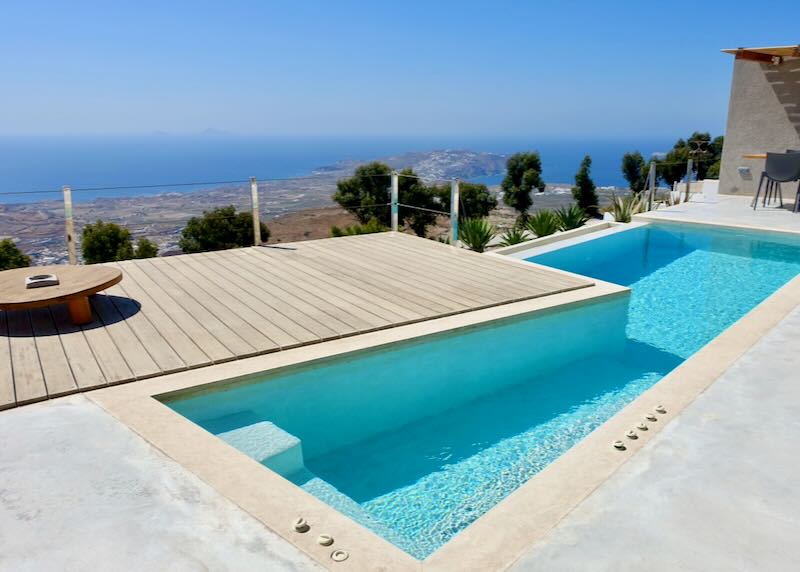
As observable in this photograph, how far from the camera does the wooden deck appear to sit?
10.3 feet

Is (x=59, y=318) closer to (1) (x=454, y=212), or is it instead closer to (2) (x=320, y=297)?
(2) (x=320, y=297)

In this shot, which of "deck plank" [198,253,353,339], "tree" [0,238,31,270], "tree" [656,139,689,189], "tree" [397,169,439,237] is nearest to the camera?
"deck plank" [198,253,353,339]

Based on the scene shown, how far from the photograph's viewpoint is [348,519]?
192 centimetres

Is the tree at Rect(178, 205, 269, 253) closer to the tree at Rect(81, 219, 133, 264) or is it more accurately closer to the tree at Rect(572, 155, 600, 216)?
the tree at Rect(81, 219, 133, 264)

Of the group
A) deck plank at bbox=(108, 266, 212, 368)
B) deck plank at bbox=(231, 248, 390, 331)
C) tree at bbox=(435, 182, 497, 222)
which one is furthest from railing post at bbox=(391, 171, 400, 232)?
tree at bbox=(435, 182, 497, 222)

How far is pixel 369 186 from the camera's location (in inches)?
908

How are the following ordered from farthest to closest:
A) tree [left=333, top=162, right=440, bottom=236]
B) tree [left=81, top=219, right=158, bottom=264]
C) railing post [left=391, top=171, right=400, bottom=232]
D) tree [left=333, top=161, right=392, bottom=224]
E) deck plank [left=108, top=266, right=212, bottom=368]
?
tree [left=333, top=161, right=392, bottom=224]
tree [left=333, top=162, right=440, bottom=236]
tree [left=81, top=219, right=158, bottom=264]
railing post [left=391, top=171, right=400, bottom=232]
deck plank [left=108, top=266, right=212, bottom=368]

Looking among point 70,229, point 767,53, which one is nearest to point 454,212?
point 70,229

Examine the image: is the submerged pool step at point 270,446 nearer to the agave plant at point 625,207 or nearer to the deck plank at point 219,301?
the deck plank at point 219,301

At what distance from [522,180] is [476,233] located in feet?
85.9

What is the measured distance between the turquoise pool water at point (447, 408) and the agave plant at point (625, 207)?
4.42m

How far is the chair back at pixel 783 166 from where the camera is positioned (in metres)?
8.62

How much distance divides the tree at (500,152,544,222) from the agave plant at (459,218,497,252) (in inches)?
983

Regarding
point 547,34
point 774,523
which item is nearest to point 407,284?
point 774,523
